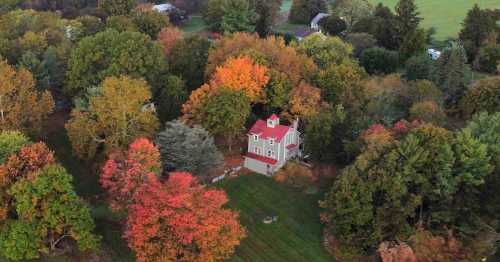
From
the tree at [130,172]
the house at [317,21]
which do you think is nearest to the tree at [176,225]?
the tree at [130,172]

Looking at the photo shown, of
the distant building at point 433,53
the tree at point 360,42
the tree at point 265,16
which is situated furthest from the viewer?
the tree at point 265,16

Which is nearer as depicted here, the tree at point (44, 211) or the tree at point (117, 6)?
the tree at point (44, 211)

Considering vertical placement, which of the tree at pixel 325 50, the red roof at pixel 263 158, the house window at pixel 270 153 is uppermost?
the tree at pixel 325 50

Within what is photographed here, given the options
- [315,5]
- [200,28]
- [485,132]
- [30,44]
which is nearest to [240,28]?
[200,28]

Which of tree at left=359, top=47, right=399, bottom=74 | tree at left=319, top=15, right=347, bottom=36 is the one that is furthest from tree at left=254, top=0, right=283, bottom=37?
tree at left=359, top=47, right=399, bottom=74

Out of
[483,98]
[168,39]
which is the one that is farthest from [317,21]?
[483,98]

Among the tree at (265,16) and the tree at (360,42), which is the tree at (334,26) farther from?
the tree at (360,42)

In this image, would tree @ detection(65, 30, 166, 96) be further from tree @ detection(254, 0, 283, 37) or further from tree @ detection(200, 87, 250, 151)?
tree @ detection(254, 0, 283, 37)
